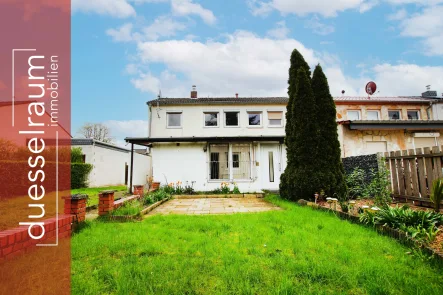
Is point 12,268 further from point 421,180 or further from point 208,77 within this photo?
point 208,77

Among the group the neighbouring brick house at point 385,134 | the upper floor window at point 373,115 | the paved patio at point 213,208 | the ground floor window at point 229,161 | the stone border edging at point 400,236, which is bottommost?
the paved patio at point 213,208

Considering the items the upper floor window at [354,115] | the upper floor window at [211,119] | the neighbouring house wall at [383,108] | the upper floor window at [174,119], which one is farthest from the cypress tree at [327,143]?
the upper floor window at [354,115]

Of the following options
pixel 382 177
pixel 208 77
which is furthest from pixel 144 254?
pixel 208 77

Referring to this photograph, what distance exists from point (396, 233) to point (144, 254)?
12.1 feet

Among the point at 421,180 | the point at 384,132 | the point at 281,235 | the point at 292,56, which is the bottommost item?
the point at 281,235

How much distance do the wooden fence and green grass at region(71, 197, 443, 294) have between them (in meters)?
2.97

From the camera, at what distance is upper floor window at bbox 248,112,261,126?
20094 mm

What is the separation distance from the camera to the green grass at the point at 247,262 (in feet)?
6.81

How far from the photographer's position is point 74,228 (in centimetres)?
409

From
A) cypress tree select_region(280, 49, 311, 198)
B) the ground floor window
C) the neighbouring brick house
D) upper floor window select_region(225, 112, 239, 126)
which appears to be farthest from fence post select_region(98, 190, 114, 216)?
upper floor window select_region(225, 112, 239, 126)

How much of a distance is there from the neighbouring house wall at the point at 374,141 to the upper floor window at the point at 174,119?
1246 centimetres

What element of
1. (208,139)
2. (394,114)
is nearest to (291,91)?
(208,139)

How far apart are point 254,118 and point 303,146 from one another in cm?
1250

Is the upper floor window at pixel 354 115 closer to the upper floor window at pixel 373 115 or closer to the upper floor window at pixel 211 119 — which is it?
the upper floor window at pixel 373 115
